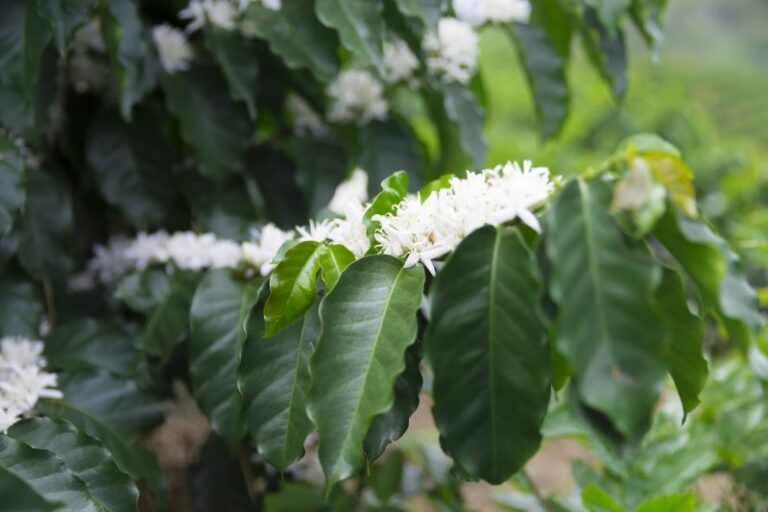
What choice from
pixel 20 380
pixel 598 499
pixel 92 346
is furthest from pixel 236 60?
pixel 598 499

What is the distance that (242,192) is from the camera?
1.44 m

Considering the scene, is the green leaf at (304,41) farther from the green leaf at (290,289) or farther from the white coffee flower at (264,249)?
the green leaf at (290,289)

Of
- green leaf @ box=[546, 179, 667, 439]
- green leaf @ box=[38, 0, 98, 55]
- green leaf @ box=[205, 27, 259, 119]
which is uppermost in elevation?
green leaf @ box=[38, 0, 98, 55]

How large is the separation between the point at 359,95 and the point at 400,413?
858mm

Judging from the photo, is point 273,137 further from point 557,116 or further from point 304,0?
point 557,116

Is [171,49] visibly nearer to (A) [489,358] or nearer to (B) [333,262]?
(B) [333,262]

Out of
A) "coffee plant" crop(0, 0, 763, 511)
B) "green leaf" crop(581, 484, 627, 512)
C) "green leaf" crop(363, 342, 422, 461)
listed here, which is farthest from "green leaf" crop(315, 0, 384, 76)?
"green leaf" crop(581, 484, 627, 512)

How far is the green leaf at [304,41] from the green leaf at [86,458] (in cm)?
62

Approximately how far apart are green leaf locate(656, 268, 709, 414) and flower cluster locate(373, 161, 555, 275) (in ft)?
0.35

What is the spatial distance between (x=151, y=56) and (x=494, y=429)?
0.96 m

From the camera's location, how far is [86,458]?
2.74ft

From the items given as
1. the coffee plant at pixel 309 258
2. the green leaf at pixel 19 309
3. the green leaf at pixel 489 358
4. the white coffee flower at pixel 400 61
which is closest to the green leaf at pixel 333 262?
the coffee plant at pixel 309 258

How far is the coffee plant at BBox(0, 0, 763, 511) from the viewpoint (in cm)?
56

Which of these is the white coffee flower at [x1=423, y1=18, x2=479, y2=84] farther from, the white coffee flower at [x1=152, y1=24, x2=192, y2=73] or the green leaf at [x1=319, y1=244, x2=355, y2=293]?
the green leaf at [x1=319, y1=244, x2=355, y2=293]
